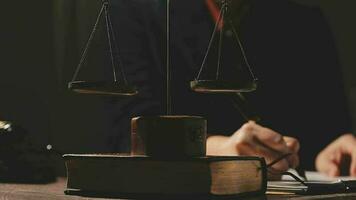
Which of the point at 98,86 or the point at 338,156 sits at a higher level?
the point at 98,86

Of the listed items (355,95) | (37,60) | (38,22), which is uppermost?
(38,22)

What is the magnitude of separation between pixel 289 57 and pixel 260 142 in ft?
3.67

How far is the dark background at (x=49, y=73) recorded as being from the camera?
2.00 m

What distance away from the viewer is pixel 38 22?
2.15 metres

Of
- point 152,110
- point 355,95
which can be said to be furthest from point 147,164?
point 355,95

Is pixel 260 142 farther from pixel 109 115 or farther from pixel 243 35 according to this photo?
pixel 243 35

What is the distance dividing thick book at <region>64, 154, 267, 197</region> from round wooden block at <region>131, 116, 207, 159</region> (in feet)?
0.11

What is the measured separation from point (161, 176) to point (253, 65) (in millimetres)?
1454

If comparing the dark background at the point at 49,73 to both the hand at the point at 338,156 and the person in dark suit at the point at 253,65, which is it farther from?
the hand at the point at 338,156

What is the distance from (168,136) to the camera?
817 mm

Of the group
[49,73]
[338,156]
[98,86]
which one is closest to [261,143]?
[338,156]

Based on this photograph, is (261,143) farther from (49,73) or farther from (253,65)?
(49,73)

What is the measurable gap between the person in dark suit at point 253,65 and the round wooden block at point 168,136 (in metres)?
0.99

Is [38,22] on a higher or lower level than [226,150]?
higher
